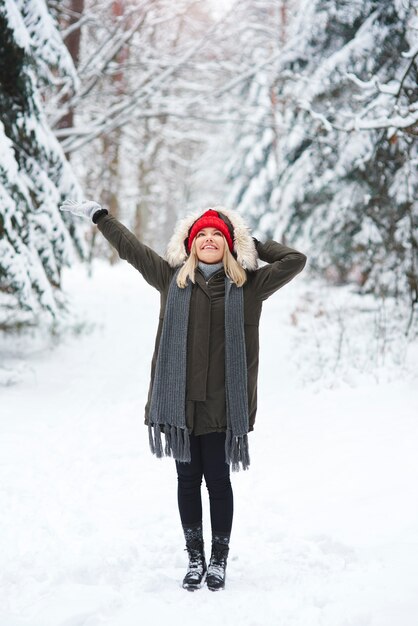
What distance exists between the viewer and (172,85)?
938cm

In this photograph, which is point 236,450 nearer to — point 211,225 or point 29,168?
point 211,225

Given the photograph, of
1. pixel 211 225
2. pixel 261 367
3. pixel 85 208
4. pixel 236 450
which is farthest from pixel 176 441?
pixel 261 367

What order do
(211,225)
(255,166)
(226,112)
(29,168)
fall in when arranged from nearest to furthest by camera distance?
(211,225)
(29,168)
(226,112)
(255,166)

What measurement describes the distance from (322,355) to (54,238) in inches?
150

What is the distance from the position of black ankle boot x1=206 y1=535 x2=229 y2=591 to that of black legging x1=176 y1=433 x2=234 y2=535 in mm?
50

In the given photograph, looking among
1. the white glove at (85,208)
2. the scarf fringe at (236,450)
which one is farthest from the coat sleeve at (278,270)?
the white glove at (85,208)

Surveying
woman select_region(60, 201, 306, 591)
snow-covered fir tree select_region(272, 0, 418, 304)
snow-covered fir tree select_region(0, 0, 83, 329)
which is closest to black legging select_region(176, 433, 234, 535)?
woman select_region(60, 201, 306, 591)

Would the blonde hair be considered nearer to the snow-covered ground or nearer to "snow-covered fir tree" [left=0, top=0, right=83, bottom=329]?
the snow-covered ground

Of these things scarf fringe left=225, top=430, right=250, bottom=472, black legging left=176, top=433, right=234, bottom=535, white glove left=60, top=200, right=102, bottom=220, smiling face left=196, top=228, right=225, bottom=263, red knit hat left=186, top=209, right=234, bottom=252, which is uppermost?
white glove left=60, top=200, right=102, bottom=220

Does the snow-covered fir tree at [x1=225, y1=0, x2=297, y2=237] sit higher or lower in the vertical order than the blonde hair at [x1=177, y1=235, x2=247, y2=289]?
higher

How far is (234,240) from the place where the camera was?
3131 millimetres

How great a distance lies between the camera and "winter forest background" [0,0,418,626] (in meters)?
3.14

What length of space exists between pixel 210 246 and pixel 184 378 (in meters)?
0.73

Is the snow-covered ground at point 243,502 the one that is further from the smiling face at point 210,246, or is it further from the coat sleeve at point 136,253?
the smiling face at point 210,246
